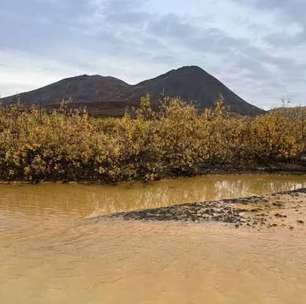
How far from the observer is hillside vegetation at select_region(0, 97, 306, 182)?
1817cm

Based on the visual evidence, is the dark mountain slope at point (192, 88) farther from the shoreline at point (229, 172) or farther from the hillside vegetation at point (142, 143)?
the shoreline at point (229, 172)

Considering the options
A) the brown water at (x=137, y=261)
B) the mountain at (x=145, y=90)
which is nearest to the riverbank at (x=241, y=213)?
the brown water at (x=137, y=261)

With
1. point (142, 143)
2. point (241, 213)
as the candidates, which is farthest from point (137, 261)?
point (142, 143)

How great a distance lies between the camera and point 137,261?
804 centimetres

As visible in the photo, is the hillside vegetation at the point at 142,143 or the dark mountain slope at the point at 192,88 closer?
the hillside vegetation at the point at 142,143

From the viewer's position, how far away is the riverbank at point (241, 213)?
11.1 meters

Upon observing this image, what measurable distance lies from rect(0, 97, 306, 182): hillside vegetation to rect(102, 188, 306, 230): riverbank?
212 inches

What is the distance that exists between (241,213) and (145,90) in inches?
3844

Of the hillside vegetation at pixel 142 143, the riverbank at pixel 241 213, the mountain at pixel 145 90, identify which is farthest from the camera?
the mountain at pixel 145 90

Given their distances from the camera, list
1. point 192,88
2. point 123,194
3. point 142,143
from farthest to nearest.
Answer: point 192,88 → point 142,143 → point 123,194

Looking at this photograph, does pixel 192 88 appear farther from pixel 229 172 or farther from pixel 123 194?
pixel 123 194

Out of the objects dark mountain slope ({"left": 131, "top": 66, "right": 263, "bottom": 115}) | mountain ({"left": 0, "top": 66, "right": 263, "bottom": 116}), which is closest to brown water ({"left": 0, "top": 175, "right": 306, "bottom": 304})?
mountain ({"left": 0, "top": 66, "right": 263, "bottom": 116})

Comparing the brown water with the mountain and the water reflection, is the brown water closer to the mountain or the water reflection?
the water reflection

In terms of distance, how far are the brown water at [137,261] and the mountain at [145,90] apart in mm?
89481
